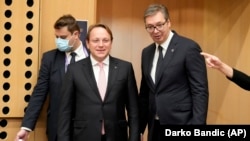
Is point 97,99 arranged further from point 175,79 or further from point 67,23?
point 67,23

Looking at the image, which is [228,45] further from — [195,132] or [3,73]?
[195,132]

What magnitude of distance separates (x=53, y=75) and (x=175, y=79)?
850 millimetres

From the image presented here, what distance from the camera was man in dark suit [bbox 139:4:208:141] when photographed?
208cm

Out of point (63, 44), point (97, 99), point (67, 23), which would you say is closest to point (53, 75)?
point (63, 44)

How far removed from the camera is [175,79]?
2.10m

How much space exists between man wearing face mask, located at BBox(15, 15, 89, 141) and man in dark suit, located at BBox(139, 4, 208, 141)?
0.60 metres

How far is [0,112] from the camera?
2.65 metres

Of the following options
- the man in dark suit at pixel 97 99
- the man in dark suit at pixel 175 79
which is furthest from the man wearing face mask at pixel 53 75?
the man in dark suit at pixel 175 79

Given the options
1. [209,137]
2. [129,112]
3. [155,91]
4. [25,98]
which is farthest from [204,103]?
[25,98]

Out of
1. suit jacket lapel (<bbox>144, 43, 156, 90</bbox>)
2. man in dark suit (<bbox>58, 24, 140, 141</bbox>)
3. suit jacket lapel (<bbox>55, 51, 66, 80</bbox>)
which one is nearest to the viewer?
man in dark suit (<bbox>58, 24, 140, 141</bbox>)

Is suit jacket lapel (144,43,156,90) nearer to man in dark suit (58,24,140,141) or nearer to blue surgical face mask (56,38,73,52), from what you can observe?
man in dark suit (58,24,140,141)

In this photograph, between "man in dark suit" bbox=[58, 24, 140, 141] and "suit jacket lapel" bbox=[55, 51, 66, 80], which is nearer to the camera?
"man in dark suit" bbox=[58, 24, 140, 141]

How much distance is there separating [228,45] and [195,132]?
2.36 m

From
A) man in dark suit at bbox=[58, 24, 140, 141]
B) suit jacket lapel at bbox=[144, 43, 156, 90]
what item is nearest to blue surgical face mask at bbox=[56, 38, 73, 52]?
man in dark suit at bbox=[58, 24, 140, 141]
